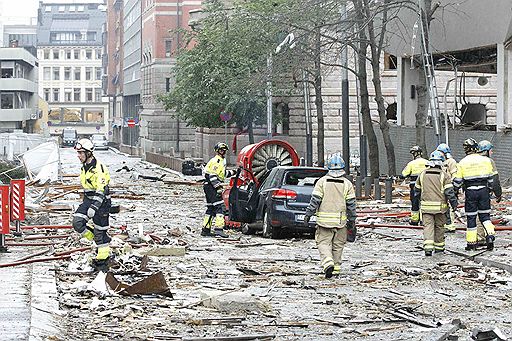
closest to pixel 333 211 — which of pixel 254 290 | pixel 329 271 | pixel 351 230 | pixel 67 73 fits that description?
pixel 351 230

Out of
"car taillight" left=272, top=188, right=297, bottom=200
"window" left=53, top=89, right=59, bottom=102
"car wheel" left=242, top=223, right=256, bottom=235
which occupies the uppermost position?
"window" left=53, top=89, right=59, bottom=102

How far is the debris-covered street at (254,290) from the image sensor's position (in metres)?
10.5

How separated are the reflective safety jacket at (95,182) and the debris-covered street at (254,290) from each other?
98 cm

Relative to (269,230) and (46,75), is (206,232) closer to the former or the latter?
(269,230)

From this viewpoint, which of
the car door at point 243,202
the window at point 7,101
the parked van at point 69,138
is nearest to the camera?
the car door at point 243,202

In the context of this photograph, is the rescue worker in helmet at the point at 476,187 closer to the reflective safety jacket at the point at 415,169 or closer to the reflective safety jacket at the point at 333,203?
the reflective safety jacket at the point at 333,203

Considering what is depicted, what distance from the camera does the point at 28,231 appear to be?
72.1 ft

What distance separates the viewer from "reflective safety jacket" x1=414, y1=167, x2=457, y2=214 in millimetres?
17078

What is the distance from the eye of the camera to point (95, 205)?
14734mm

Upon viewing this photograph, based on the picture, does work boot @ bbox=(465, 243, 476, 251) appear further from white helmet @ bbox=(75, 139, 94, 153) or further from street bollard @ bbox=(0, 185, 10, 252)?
street bollard @ bbox=(0, 185, 10, 252)

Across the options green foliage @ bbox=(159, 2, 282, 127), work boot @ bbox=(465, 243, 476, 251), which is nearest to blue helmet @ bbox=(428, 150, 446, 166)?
work boot @ bbox=(465, 243, 476, 251)

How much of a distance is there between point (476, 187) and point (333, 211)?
3.41 metres

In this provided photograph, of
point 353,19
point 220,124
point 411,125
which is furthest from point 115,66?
point 353,19

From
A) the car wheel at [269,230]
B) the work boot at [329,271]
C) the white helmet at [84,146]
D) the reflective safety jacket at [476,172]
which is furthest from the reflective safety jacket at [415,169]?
the white helmet at [84,146]
